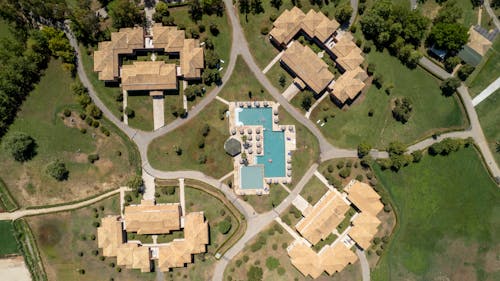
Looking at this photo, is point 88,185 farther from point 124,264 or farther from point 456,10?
point 456,10

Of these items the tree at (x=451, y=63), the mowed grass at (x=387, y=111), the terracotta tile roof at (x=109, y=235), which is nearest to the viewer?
the terracotta tile roof at (x=109, y=235)

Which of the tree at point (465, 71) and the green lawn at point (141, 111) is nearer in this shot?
the green lawn at point (141, 111)

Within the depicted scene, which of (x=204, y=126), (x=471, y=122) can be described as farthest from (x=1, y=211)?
(x=471, y=122)

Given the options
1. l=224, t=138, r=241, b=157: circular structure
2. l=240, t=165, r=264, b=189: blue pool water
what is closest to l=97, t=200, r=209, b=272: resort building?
l=240, t=165, r=264, b=189: blue pool water

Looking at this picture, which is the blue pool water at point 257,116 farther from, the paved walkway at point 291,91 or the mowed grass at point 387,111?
the mowed grass at point 387,111

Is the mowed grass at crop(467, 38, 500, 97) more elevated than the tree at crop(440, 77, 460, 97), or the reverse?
the mowed grass at crop(467, 38, 500, 97)

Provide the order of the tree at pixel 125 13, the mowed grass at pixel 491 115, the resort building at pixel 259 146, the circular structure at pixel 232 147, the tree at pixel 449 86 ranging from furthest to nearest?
1. the mowed grass at pixel 491 115
2. the resort building at pixel 259 146
3. the circular structure at pixel 232 147
4. the tree at pixel 449 86
5. the tree at pixel 125 13

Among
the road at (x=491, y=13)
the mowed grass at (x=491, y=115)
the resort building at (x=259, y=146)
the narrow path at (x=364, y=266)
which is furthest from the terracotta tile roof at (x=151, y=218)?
the road at (x=491, y=13)

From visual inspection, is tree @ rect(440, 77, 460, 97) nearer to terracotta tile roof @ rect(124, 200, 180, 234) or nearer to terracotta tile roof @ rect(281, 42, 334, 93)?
terracotta tile roof @ rect(281, 42, 334, 93)
